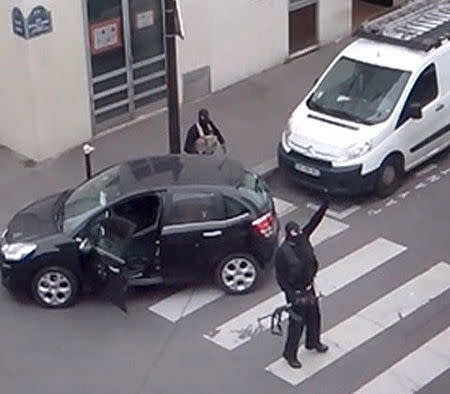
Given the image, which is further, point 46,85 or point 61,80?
point 61,80

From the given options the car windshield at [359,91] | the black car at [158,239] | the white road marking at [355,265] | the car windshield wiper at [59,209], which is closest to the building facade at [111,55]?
the car windshield at [359,91]

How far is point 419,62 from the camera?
1942cm

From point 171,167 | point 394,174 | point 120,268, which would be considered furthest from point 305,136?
point 120,268

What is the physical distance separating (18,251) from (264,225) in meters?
2.90

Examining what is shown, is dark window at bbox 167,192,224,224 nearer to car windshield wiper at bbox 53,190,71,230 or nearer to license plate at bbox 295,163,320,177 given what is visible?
car windshield wiper at bbox 53,190,71,230

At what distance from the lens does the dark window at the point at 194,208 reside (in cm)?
1638

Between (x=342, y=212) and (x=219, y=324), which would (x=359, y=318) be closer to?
(x=219, y=324)

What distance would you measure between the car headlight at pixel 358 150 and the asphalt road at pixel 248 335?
1.04 metres

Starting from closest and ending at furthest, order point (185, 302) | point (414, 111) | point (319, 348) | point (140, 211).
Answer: point (319, 348), point (140, 211), point (185, 302), point (414, 111)

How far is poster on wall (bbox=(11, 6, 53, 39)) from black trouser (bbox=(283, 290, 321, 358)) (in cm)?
672

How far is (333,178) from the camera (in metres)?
18.7

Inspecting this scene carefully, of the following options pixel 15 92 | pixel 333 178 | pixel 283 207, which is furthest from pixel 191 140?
pixel 15 92

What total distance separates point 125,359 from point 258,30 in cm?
880

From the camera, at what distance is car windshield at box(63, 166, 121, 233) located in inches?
650
